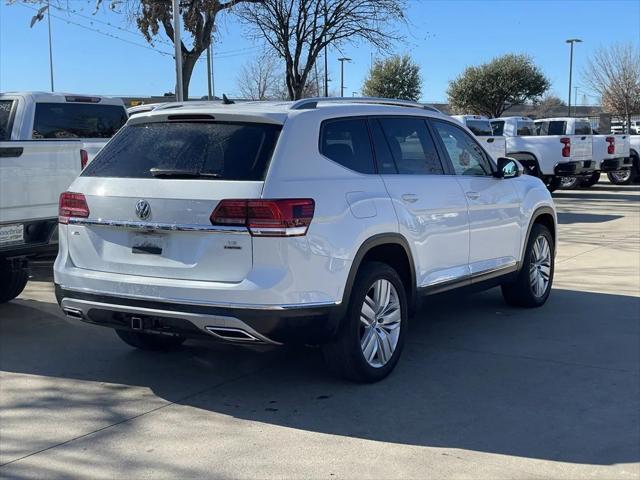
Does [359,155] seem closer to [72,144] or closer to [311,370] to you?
[311,370]

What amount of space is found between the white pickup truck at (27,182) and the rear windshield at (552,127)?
52.7 ft

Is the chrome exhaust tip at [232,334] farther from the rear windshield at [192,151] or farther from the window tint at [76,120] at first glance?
the window tint at [76,120]

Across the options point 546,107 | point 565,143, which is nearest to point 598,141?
point 565,143

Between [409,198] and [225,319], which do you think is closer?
[225,319]

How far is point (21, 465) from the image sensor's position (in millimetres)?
3947

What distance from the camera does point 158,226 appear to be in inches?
179

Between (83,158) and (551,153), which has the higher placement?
(551,153)

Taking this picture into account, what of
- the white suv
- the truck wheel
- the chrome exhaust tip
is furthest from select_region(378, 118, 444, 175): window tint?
the truck wheel

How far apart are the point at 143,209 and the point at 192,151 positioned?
485 mm

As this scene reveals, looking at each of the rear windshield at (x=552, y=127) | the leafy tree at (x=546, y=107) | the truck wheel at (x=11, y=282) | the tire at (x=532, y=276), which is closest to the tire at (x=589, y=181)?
the rear windshield at (x=552, y=127)

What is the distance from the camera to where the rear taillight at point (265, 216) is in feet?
14.1

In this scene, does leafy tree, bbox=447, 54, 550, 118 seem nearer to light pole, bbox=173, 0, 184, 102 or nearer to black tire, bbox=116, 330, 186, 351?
light pole, bbox=173, 0, 184, 102

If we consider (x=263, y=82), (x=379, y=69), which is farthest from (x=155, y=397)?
(x=379, y=69)

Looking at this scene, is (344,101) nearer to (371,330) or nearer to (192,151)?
(192,151)
